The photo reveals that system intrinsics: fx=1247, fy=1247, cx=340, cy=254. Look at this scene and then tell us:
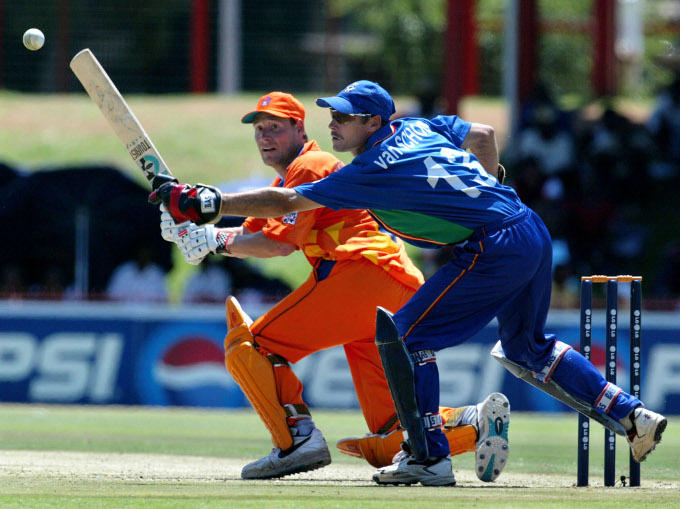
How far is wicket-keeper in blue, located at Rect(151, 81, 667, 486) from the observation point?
581 cm

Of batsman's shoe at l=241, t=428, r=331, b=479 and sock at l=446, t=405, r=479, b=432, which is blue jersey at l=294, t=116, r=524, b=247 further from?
batsman's shoe at l=241, t=428, r=331, b=479

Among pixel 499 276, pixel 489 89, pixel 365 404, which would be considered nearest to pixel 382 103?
pixel 499 276

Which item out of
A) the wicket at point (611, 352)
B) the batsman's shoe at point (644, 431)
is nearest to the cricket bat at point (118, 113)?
the wicket at point (611, 352)

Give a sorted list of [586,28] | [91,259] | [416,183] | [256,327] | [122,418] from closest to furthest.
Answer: [416,183], [256,327], [122,418], [91,259], [586,28]

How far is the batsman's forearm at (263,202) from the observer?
18.8 feet

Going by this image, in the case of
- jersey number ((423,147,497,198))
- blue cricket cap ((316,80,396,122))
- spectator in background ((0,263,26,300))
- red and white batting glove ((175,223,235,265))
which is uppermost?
blue cricket cap ((316,80,396,122))

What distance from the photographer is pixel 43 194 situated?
51.0 ft

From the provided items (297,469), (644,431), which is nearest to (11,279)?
(297,469)

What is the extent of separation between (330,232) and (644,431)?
1859 millimetres

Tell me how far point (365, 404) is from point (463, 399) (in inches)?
245

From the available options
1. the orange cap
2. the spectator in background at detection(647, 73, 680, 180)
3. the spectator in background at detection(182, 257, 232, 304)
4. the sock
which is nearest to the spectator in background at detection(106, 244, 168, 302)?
the spectator in background at detection(182, 257, 232, 304)

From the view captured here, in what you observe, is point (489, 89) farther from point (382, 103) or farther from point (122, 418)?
point (382, 103)

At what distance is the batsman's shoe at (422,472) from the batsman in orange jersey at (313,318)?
42 centimetres

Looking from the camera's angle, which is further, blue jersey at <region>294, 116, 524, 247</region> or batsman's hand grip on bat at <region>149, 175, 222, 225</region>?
blue jersey at <region>294, 116, 524, 247</region>
